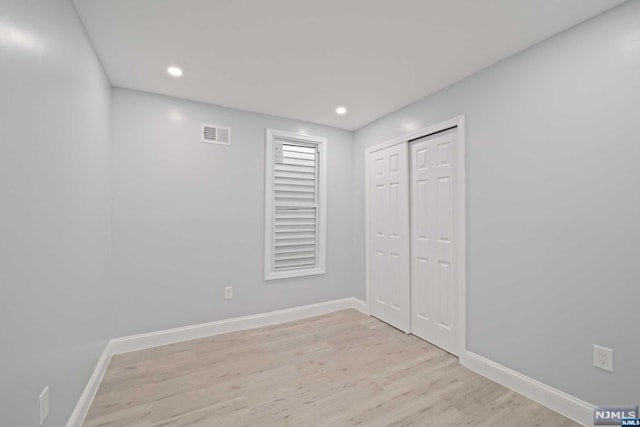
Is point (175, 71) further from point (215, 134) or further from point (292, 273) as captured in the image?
point (292, 273)

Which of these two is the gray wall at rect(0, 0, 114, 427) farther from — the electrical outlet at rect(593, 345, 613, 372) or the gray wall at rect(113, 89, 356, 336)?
the electrical outlet at rect(593, 345, 613, 372)

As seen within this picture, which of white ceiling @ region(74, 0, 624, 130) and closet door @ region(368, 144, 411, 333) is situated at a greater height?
white ceiling @ region(74, 0, 624, 130)

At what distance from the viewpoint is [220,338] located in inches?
114

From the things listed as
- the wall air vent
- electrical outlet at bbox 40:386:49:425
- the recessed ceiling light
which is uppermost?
the recessed ceiling light

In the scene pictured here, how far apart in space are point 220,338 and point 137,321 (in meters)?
0.83

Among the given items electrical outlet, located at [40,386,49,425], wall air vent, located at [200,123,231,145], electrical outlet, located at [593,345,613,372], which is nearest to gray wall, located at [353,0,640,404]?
electrical outlet, located at [593,345,613,372]

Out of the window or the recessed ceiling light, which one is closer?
the recessed ceiling light

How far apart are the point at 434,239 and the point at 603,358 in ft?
4.57

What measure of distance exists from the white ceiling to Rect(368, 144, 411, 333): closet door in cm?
86

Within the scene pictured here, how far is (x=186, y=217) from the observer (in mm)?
2875

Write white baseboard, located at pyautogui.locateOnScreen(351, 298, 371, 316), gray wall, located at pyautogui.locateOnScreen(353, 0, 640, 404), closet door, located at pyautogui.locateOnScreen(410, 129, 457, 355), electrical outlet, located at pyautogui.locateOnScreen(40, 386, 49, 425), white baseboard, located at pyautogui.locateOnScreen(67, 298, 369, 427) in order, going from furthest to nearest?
1. white baseboard, located at pyautogui.locateOnScreen(351, 298, 371, 316)
2. closet door, located at pyautogui.locateOnScreen(410, 129, 457, 355)
3. white baseboard, located at pyautogui.locateOnScreen(67, 298, 369, 427)
4. gray wall, located at pyautogui.locateOnScreen(353, 0, 640, 404)
5. electrical outlet, located at pyautogui.locateOnScreen(40, 386, 49, 425)

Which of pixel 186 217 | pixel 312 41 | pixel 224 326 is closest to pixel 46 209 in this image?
Result: pixel 186 217

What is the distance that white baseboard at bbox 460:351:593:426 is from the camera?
1.69 metres

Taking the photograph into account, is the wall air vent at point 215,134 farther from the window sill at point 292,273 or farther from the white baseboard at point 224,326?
the white baseboard at point 224,326
